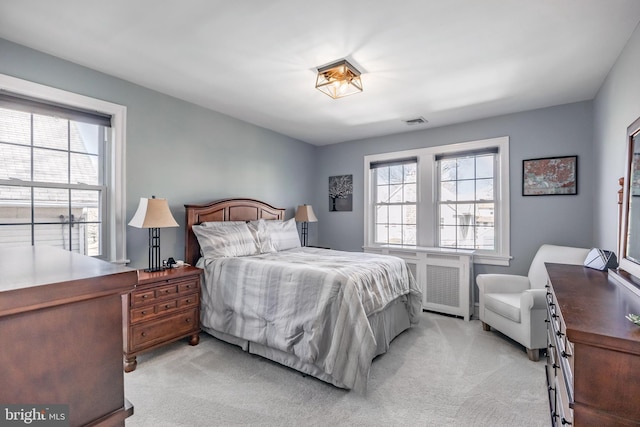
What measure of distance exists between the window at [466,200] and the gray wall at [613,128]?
1.04 metres

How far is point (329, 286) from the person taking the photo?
2340 millimetres

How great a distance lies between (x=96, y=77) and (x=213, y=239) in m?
1.81

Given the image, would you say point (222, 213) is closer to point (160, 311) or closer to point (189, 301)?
point (189, 301)

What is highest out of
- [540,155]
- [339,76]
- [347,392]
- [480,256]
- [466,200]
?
[339,76]

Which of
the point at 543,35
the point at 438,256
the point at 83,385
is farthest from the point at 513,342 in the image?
the point at 83,385

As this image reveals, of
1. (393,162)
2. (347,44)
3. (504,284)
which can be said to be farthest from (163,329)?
(393,162)

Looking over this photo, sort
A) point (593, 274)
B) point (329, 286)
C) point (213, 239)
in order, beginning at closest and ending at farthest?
1. point (593, 274)
2. point (329, 286)
3. point (213, 239)

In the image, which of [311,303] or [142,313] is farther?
[142,313]

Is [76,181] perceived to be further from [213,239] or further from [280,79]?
[280,79]

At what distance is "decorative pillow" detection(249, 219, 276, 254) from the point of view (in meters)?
3.61

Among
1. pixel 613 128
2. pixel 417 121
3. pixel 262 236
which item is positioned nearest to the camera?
pixel 613 128

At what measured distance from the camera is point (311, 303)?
237cm

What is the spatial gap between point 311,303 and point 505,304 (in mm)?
1951

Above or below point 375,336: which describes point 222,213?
above
